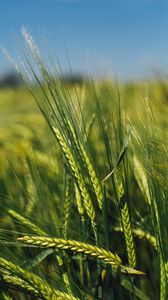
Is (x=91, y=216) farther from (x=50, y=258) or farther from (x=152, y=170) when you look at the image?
(x=50, y=258)

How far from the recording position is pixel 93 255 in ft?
2.03

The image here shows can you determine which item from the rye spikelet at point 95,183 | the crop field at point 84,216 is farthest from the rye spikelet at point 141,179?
the rye spikelet at point 95,183

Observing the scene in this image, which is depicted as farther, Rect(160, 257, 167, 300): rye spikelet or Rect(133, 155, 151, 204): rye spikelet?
Rect(133, 155, 151, 204): rye spikelet

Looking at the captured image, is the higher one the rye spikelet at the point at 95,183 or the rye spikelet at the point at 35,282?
the rye spikelet at the point at 95,183

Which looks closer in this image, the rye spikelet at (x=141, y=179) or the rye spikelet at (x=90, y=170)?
the rye spikelet at (x=90, y=170)

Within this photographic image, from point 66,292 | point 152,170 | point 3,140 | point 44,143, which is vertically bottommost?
point 66,292

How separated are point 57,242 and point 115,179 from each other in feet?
0.39

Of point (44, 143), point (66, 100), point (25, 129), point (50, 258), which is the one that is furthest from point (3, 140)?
point (66, 100)

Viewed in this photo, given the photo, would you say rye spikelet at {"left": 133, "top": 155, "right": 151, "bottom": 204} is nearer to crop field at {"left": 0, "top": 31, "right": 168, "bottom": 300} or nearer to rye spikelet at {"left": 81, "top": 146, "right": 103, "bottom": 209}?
crop field at {"left": 0, "top": 31, "right": 168, "bottom": 300}

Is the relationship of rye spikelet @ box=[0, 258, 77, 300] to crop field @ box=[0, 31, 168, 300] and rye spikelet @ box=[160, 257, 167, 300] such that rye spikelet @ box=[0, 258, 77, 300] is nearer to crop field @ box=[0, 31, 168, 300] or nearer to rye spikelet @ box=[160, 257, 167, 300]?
crop field @ box=[0, 31, 168, 300]

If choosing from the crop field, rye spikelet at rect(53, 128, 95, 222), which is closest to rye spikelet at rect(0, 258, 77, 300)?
the crop field

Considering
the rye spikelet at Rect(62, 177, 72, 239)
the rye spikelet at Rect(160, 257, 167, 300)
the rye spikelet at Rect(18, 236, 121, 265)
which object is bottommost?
the rye spikelet at Rect(160, 257, 167, 300)

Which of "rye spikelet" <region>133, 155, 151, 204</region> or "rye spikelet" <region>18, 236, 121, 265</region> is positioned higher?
"rye spikelet" <region>133, 155, 151, 204</region>

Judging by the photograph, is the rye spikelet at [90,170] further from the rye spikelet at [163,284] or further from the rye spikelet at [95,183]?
the rye spikelet at [163,284]
